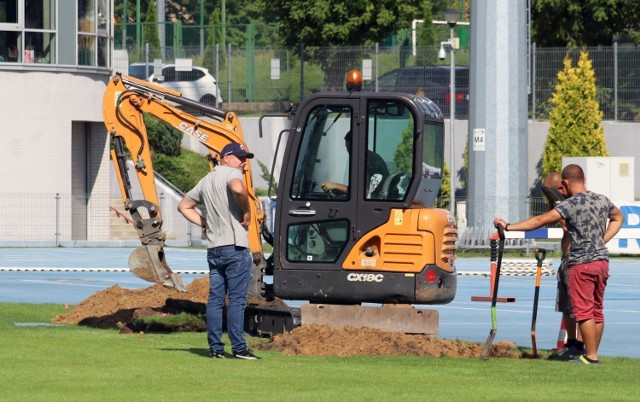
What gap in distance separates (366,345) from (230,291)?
1.61 m

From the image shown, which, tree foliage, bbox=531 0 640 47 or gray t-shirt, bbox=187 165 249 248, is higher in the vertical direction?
tree foliage, bbox=531 0 640 47

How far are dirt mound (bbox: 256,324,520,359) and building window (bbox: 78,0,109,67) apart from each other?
26.7 meters

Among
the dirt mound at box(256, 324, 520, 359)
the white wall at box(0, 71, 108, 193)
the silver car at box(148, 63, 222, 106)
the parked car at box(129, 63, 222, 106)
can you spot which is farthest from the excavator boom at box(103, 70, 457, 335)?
the silver car at box(148, 63, 222, 106)

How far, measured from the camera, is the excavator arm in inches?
692

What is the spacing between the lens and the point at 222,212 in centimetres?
1391

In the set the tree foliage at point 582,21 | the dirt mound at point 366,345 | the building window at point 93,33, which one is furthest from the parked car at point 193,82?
the dirt mound at point 366,345

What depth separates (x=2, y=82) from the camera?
131 feet

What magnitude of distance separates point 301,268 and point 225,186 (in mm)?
2317

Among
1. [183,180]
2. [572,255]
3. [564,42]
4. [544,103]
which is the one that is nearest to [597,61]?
[544,103]

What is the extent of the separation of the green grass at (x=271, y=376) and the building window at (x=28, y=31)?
24.9m

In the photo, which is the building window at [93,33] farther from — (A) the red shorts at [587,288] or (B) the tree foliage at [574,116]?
(A) the red shorts at [587,288]

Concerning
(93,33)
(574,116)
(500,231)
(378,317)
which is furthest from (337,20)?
(500,231)

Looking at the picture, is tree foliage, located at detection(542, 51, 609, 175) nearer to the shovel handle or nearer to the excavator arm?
the excavator arm

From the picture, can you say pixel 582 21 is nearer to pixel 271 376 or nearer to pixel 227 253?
pixel 227 253
